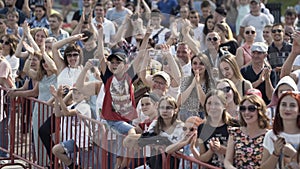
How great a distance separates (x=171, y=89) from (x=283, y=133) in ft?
8.48

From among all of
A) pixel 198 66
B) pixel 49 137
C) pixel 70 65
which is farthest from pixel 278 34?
pixel 49 137

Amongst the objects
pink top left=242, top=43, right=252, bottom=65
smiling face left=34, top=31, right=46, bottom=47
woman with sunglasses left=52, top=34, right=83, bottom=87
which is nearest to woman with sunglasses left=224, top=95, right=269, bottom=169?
woman with sunglasses left=52, top=34, right=83, bottom=87

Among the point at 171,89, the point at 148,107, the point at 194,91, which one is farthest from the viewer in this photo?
the point at 171,89

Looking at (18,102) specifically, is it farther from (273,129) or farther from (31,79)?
(273,129)

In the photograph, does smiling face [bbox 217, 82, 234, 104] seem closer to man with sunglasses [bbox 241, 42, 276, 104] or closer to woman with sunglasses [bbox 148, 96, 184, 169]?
woman with sunglasses [bbox 148, 96, 184, 169]

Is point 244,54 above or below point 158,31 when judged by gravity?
below

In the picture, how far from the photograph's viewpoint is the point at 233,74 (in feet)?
31.6

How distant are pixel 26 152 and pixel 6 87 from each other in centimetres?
105

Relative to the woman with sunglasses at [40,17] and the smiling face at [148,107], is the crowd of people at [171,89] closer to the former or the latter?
the smiling face at [148,107]

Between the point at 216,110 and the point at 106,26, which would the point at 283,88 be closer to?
the point at 216,110

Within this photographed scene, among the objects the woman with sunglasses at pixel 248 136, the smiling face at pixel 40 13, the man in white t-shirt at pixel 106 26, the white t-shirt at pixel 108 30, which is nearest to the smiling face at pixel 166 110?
the woman with sunglasses at pixel 248 136

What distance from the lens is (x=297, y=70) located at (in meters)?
9.48

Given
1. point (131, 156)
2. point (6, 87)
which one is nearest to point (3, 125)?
point (6, 87)

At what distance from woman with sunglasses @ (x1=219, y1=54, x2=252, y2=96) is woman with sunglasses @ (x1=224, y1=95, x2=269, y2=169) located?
1.67 meters
